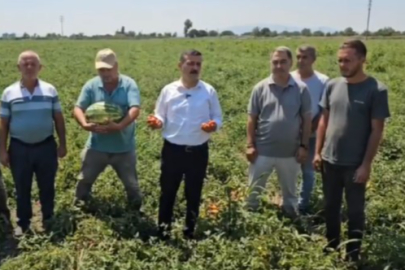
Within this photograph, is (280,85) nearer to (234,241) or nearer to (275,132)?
(275,132)

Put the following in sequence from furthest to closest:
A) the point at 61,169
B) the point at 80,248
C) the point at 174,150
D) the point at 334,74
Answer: the point at 334,74
the point at 61,169
the point at 174,150
the point at 80,248

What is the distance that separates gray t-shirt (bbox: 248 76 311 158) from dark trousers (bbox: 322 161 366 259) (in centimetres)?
55

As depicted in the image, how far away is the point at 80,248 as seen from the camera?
A: 5062mm

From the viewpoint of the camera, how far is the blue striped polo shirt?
18.0ft

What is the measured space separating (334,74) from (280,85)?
15.5 m

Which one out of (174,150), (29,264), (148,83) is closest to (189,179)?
(174,150)

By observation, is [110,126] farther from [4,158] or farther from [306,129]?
[306,129]

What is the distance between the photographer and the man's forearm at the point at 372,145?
4.76m

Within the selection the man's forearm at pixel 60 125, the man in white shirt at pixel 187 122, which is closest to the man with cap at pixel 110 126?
the man's forearm at pixel 60 125

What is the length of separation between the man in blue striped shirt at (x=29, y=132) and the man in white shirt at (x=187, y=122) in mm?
1101

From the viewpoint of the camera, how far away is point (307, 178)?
634cm

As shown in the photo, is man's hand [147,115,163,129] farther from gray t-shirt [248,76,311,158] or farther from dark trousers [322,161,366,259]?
dark trousers [322,161,366,259]

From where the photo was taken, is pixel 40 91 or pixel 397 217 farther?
pixel 397 217

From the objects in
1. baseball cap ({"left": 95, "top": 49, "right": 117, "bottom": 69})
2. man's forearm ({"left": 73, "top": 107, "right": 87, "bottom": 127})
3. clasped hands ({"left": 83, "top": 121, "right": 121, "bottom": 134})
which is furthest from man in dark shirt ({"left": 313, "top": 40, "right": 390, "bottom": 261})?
man's forearm ({"left": 73, "top": 107, "right": 87, "bottom": 127})
